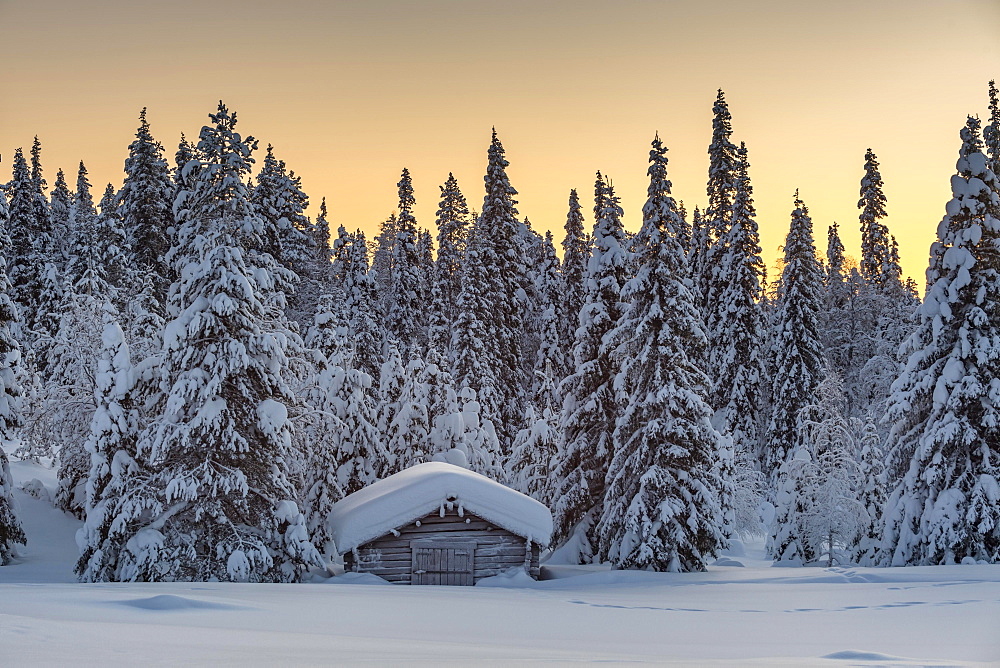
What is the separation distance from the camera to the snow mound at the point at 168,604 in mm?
10695

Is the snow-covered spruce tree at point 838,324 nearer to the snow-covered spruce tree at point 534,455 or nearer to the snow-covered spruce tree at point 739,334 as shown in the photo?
the snow-covered spruce tree at point 739,334

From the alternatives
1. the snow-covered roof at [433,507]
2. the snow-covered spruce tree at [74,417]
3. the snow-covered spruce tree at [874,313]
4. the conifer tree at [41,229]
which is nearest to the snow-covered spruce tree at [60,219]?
the conifer tree at [41,229]

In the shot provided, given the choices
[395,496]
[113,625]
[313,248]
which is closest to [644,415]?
[395,496]

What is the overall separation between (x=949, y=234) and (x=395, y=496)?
56.4ft

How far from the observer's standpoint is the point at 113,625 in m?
8.78

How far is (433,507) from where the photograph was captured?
84.6 feet

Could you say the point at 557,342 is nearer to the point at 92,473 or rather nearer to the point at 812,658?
the point at 92,473

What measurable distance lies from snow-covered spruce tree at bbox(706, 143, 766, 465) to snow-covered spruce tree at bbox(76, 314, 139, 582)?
31.3 metres

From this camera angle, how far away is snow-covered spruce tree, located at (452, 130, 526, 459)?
48.4 m

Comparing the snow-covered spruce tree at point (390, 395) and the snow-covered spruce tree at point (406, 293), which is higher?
the snow-covered spruce tree at point (406, 293)

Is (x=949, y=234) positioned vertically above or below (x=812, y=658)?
above

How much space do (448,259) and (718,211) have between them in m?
20.1

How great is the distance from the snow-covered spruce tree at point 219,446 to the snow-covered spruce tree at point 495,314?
19969 millimetres

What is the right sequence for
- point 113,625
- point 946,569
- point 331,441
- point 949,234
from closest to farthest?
point 113,625
point 946,569
point 949,234
point 331,441
